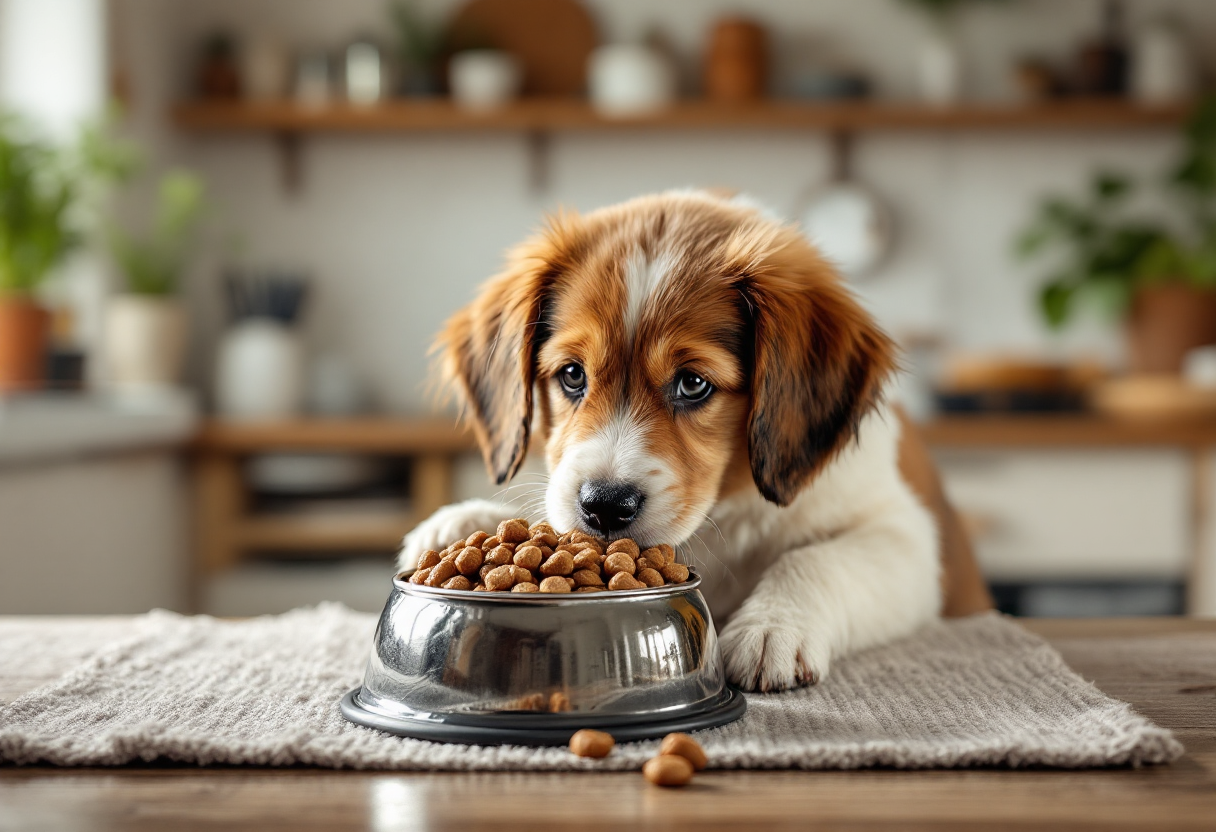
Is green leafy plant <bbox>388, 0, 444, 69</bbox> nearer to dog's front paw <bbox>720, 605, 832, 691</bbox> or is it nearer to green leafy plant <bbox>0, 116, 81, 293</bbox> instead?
green leafy plant <bbox>0, 116, 81, 293</bbox>

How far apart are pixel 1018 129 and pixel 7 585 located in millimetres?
3839

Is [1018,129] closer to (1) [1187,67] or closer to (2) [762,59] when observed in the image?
(1) [1187,67]

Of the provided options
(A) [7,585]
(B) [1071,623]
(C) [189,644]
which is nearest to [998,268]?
(B) [1071,623]

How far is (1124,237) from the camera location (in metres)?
4.28

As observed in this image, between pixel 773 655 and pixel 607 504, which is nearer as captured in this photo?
pixel 773 655

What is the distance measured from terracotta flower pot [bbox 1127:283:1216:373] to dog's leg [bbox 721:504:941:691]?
2946 mm

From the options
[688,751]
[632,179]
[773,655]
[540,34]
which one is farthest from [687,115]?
[688,751]

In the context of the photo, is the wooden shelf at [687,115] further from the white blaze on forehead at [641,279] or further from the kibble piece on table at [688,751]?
the kibble piece on table at [688,751]

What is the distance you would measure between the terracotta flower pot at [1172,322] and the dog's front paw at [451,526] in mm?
3444

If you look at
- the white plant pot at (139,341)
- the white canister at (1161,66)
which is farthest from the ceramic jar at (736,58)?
the white plant pot at (139,341)

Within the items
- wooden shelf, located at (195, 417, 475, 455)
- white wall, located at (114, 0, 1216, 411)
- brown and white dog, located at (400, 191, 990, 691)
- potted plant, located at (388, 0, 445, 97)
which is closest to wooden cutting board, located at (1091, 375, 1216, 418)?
white wall, located at (114, 0, 1216, 411)

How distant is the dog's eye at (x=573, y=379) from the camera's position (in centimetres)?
153

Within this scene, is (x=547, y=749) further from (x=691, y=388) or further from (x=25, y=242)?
(x=25, y=242)

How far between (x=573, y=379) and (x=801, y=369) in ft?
0.97
